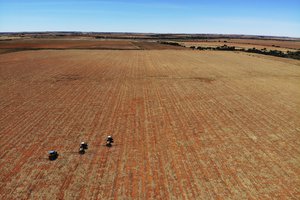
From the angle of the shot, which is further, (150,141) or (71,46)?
(71,46)

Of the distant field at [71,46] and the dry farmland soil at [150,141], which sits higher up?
the dry farmland soil at [150,141]

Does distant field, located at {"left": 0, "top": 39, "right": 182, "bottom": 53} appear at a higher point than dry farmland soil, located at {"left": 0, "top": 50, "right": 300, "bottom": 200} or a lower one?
lower

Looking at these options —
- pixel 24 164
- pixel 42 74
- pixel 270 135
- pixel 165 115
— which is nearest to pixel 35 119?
pixel 24 164

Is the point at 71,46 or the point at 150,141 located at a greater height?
the point at 150,141

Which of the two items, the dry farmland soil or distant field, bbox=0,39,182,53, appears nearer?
the dry farmland soil

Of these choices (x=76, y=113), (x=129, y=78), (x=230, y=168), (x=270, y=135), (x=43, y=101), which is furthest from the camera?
(x=129, y=78)

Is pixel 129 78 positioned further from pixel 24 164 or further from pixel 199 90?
pixel 24 164

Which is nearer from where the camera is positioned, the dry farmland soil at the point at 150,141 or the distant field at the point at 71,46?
the dry farmland soil at the point at 150,141

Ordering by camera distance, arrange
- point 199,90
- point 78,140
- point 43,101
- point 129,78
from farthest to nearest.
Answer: point 129,78
point 199,90
point 43,101
point 78,140
